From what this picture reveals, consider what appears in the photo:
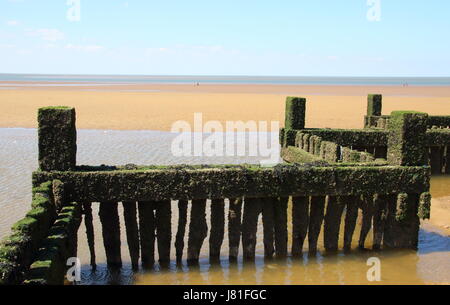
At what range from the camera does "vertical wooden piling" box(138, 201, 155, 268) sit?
35.5 ft

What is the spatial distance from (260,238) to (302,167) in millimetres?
2897

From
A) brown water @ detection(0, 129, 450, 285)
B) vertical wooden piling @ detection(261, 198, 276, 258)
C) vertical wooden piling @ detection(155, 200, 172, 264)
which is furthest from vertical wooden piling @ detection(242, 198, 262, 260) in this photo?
vertical wooden piling @ detection(155, 200, 172, 264)

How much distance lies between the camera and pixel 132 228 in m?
10.9

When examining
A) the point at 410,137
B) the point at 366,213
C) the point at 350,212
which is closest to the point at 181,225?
the point at 350,212

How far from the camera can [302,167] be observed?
11.4 meters

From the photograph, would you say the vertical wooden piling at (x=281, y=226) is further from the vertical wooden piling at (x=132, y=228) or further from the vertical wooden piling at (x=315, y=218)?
the vertical wooden piling at (x=132, y=228)

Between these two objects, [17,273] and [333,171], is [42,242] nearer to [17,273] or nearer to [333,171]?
[17,273]

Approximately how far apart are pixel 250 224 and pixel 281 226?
775mm

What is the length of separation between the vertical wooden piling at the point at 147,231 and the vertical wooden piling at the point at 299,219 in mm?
3397

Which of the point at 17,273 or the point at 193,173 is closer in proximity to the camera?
the point at 17,273

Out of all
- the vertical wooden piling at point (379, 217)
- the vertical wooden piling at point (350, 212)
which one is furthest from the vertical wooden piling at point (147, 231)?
the vertical wooden piling at point (379, 217)

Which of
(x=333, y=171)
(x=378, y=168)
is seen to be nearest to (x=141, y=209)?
(x=333, y=171)

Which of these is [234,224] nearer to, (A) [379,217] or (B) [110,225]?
(B) [110,225]

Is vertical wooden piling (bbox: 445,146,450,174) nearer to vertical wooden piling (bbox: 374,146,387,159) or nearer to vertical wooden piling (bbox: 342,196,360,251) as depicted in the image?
vertical wooden piling (bbox: 374,146,387,159)
